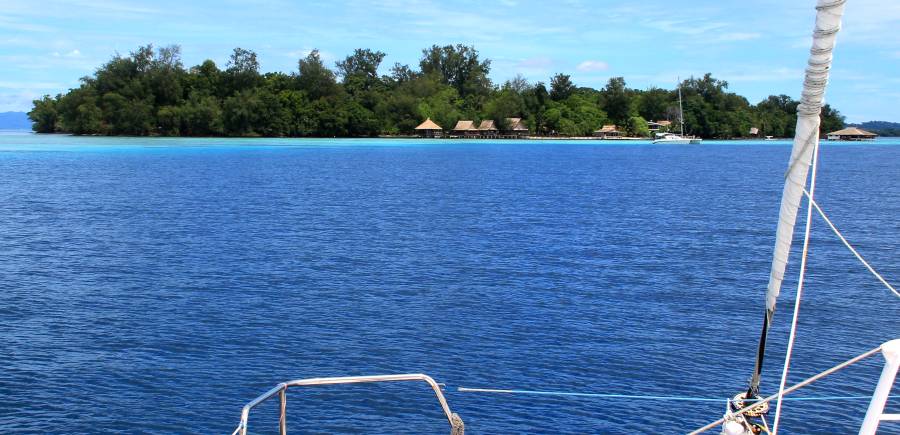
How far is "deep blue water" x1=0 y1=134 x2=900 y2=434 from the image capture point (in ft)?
61.1

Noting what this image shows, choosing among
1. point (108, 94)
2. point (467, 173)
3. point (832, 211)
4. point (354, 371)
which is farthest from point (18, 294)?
point (108, 94)

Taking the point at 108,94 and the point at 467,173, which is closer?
the point at 467,173

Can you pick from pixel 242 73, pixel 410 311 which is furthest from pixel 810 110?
pixel 242 73

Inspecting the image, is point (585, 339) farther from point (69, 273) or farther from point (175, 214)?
point (175, 214)

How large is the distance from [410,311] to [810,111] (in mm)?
18985

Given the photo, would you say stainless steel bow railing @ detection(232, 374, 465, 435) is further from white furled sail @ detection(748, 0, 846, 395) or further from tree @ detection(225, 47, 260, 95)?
tree @ detection(225, 47, 260, 95)

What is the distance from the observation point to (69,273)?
104 feet

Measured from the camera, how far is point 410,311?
26703 millimetres

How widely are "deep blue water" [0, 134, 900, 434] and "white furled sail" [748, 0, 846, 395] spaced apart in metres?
9.24

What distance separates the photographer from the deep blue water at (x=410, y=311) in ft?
61.1

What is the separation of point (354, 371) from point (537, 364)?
4.70 metres

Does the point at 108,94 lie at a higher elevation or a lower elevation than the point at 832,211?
higher

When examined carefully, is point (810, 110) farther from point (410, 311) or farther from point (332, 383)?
point (410, 311)

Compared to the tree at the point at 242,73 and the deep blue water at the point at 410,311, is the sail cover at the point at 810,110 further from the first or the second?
the tree at the point at 242,73
